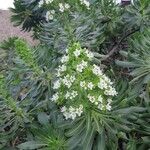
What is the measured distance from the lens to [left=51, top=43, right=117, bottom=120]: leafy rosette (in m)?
3.38

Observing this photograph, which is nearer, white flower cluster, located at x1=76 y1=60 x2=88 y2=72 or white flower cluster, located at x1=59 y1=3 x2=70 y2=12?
white flower cluster, located at x1=76 y1=60 x2=88 y2=72

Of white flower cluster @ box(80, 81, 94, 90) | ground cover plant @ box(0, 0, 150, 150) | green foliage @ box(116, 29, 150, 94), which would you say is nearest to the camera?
white flower cluster @ box(80, 81, 94, 90)

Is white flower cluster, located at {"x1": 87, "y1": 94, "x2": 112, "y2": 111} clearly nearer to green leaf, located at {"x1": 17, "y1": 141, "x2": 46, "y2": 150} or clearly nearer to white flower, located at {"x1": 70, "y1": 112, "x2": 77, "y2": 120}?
white flower, located at {"x1": 70, "y1": 112, "x2": 77, "y2": 120}

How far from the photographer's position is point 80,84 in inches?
132

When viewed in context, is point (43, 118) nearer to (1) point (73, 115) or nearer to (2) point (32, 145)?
(2) point (32, 145)

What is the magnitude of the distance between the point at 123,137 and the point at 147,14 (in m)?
1.29

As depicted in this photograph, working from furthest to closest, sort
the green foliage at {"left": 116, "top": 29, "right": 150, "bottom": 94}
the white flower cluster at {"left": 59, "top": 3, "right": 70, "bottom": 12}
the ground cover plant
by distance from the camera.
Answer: the white flower cluster at {"left": 59, "top": 3, "right": 70, "bottom": 12}, the green foliage at {"left": 116, "top": 29, "right": 150, "bottom": 94}, the ground cover plant

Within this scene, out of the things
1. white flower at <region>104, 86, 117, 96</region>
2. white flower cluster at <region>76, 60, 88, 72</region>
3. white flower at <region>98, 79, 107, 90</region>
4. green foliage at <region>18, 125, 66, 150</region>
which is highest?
white flower cluster at <region>76, 60, 88, 72</region>

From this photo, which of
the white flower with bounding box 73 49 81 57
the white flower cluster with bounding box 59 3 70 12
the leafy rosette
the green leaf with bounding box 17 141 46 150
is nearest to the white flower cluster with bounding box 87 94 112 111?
the leafy rosette

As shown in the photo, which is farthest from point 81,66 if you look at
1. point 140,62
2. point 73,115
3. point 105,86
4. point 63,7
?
point 63,7

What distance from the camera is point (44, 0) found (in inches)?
170

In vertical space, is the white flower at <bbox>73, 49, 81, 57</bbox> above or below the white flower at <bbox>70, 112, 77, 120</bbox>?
above

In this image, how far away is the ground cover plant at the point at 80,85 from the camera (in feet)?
11.4

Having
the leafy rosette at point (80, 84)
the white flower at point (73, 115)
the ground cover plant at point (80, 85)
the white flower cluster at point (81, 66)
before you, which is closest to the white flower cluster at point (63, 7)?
the ground cover plant at point (80, 85)
